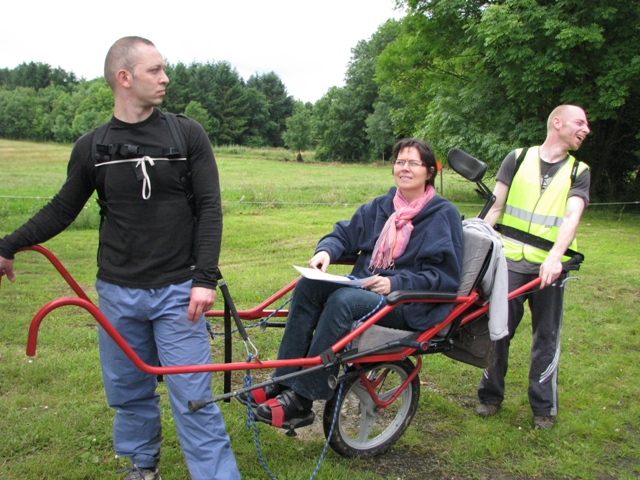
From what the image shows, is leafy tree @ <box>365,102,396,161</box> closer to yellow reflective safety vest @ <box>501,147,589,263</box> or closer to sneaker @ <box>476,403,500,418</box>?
yellow reflective safety vest @ <box>501,147,589,263</box>

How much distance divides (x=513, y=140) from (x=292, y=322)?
14219 mm

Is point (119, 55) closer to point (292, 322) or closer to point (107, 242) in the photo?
point (107, 242)

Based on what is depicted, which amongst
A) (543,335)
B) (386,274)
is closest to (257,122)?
(543,335)

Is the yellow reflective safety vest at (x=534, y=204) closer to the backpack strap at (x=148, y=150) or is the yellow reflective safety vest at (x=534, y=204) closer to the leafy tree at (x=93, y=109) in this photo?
the backpack strap at (x=148, y=150)

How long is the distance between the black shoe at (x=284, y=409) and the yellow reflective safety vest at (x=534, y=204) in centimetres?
189

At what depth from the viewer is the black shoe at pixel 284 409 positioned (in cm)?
310

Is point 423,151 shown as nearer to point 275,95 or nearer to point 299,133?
point 299,133

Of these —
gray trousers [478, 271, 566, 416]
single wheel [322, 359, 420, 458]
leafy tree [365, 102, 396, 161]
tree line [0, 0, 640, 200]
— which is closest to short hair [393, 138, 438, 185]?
gray trousers [478, 271, 566, 416]

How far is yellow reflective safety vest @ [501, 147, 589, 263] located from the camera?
3.95 meters

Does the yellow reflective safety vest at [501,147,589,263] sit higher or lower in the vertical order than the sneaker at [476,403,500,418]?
higher

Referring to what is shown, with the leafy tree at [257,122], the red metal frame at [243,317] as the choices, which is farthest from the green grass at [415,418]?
the leafy tree at [257,122]

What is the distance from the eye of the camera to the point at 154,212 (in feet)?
8.82

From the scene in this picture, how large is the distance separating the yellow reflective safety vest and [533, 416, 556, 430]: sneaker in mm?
1161

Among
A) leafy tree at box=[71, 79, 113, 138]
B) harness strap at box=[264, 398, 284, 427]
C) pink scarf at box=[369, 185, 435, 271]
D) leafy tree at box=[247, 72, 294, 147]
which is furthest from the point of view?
leafy tree at box=[247, 72, 294, 147]
